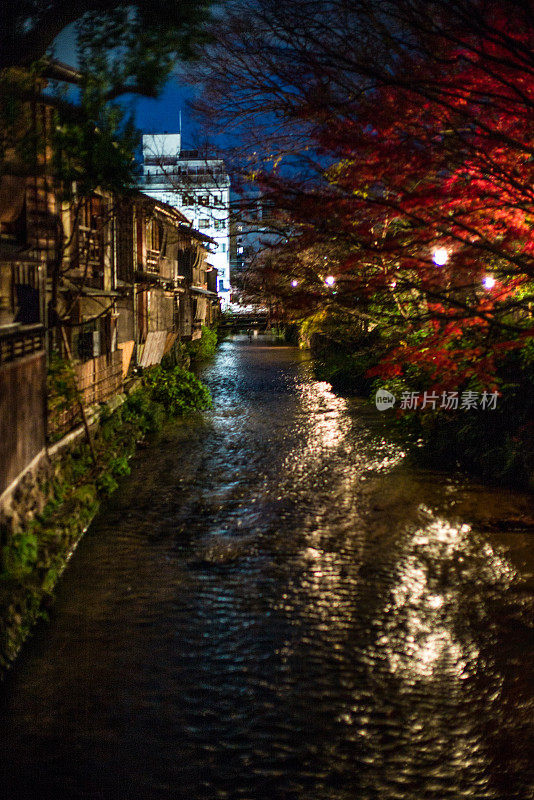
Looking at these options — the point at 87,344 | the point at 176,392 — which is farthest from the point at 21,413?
the point at 176,392

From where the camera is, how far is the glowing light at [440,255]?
10.8 m

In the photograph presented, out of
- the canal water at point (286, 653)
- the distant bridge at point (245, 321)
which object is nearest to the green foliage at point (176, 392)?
the canal water at point (286, 653)

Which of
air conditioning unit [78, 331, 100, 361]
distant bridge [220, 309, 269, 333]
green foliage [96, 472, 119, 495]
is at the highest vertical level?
distant bridge [220, 309, 269, 333]

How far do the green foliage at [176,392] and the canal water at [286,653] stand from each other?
9152mm

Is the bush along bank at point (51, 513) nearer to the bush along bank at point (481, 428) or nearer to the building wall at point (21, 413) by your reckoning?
the building wall at point (21, 413)

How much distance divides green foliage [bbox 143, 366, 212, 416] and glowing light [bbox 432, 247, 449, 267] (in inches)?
526

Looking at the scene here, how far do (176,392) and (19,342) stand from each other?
1387 cm

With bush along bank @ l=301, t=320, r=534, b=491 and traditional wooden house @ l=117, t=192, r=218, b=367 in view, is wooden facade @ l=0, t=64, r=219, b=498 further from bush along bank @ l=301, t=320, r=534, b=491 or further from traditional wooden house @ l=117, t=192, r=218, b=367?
bush along bank @ l=301, t=320, r=534, b=491

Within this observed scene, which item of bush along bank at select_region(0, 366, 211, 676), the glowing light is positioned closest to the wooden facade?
bush along bank at select_region(0, 366, 211, 676)

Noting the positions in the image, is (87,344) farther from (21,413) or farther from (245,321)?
(245,321)

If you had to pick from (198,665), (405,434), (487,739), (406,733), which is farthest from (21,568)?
(405,434)

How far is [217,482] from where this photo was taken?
1422 centimetres

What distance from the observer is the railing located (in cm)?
851

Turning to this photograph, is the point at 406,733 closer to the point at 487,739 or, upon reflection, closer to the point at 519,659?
the point at 487,739
